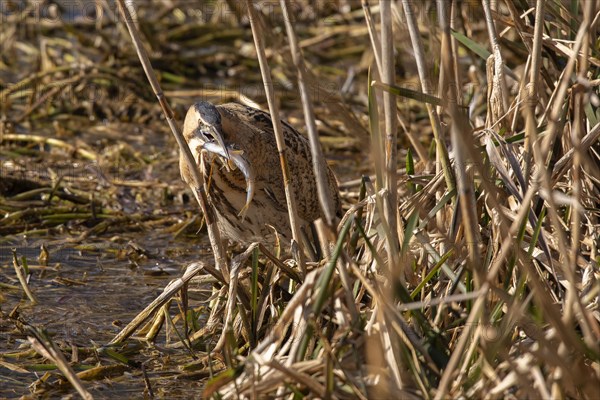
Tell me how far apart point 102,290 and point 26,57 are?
3798mm

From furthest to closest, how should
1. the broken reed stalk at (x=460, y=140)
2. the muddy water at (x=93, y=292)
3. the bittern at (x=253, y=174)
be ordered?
the bittern at (x=253, y=174) < the muddy water at (x=93, y=292) < the broken reed stalk at (x=460, y=140)

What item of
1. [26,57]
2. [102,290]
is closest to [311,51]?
[26,57]

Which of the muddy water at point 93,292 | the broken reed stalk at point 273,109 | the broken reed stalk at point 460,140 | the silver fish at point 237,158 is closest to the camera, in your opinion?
the broken reed stalk at point 460,140

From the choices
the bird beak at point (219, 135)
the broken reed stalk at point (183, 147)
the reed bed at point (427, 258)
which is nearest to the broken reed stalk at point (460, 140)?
the reed bed at point (427, 258)

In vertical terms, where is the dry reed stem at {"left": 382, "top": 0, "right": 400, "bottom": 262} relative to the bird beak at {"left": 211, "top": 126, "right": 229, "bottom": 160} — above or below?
above

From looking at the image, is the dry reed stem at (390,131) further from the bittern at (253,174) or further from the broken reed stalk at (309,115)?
the bittern at (253,174)

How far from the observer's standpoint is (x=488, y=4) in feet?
11.4

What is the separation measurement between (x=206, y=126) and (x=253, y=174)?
305 millimetres

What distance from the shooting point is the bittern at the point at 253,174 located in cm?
424

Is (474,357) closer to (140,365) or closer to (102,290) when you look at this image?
(140,365)

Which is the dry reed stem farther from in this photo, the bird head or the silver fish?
the bird head

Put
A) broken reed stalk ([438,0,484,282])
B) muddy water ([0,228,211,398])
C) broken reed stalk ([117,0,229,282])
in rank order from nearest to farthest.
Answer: broken reed stalk ([438,0,484,282]) → broken reed stalk ([117,0,229,282]) → muddy water ([0,228,211,398])

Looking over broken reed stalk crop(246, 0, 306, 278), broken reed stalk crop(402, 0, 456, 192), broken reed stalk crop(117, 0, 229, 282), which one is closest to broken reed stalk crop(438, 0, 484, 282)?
broken reed stalk crop(402, 0, 456, 192)

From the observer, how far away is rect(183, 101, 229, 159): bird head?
13.1 feet
